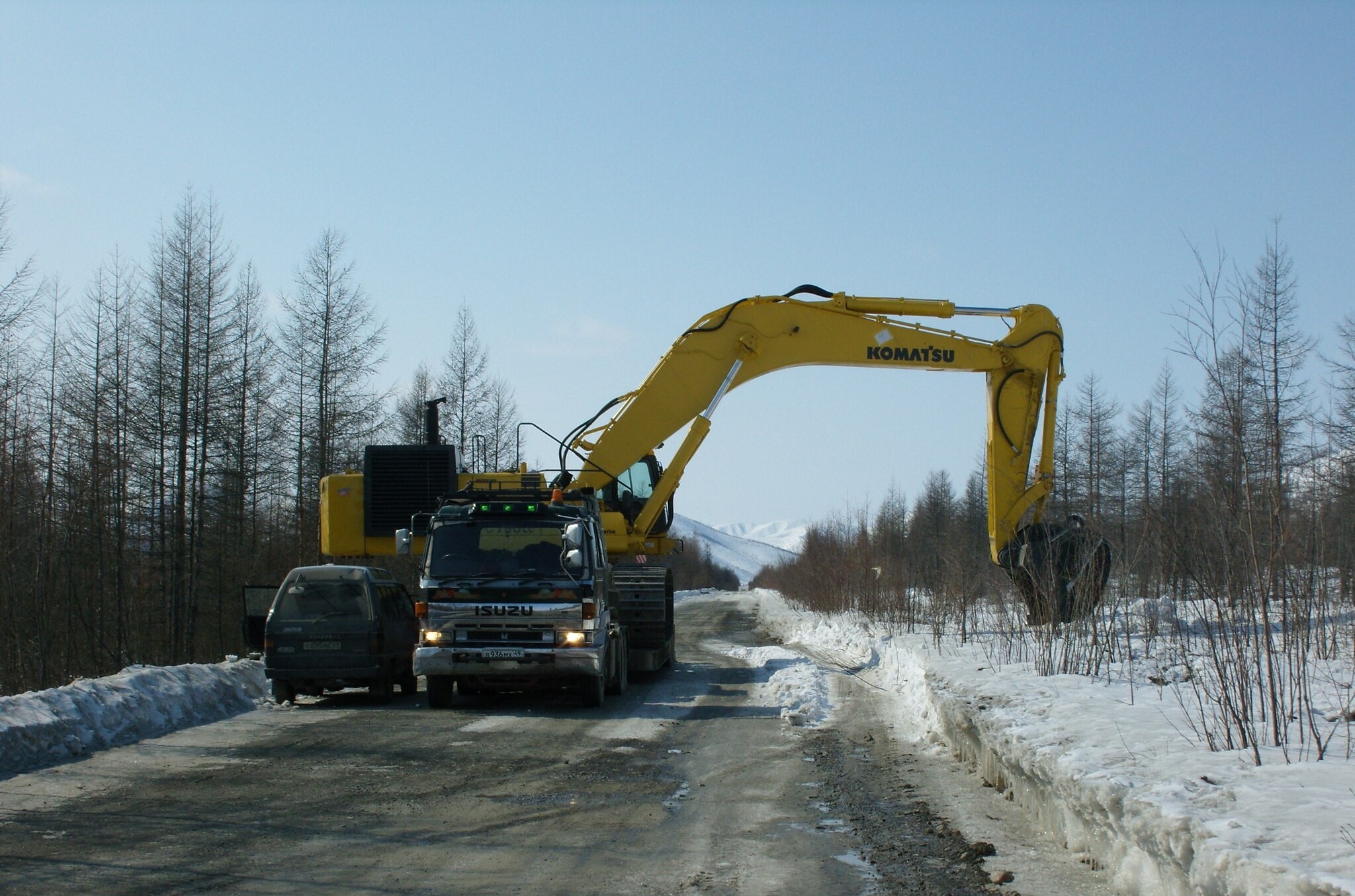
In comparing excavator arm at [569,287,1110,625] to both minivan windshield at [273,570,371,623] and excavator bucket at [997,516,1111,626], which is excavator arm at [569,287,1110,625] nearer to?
excavator bucket at [997,516,1111,626]

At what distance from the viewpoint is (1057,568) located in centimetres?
1706

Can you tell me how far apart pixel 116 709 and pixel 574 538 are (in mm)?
5681

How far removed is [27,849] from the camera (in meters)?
7.01

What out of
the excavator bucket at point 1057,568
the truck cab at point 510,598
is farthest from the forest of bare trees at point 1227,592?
the truck cab at point 510,598

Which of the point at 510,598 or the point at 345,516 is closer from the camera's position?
the point at 510,598

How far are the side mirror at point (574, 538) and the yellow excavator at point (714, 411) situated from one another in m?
3.91

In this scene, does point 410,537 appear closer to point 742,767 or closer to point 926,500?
point 742,767

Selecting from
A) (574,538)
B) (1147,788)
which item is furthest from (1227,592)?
(574,538)

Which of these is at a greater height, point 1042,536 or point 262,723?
point 1042,536

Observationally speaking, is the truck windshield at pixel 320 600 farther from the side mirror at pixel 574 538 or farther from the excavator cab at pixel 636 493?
the excavator cab at pixel 636 493

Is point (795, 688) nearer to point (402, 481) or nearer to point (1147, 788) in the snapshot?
point (402, 481)

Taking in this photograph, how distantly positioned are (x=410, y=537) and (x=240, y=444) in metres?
18.3

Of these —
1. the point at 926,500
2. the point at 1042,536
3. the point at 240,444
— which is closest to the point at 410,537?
the point at 1042,536

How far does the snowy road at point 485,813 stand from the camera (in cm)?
647
